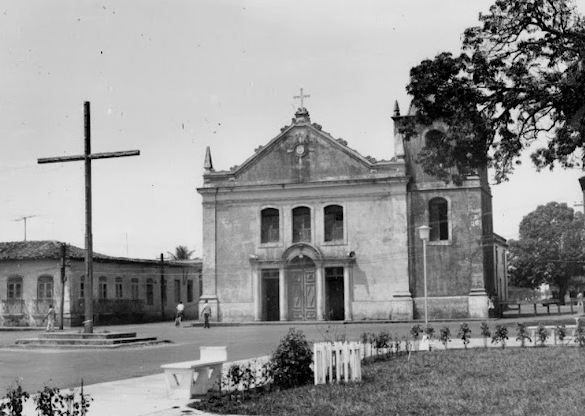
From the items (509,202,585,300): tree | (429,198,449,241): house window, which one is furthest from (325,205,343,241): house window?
(509,202,585,300): tree

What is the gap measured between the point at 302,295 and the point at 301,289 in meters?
0.30

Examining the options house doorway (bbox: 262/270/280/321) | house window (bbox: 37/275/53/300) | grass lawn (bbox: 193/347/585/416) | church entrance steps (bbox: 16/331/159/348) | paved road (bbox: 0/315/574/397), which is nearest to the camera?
grass lawn (bbox: 193/347/585/416)

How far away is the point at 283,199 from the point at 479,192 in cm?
972

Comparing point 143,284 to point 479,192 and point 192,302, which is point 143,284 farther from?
point 479,192

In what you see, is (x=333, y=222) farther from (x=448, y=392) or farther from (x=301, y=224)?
(x=448, y=392)

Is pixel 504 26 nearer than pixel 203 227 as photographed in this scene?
Yes

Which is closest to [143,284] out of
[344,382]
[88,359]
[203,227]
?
[203,227]

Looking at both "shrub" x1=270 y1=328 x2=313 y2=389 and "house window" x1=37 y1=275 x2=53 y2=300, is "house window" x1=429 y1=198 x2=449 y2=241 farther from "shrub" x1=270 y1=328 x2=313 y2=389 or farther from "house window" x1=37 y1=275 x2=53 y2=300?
"shrub" x1=270 y1=328 x2=313 y2=389

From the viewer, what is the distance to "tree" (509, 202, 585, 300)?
231 ft

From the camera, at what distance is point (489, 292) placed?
130 feet

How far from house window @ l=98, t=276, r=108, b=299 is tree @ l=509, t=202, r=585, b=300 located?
39455mm

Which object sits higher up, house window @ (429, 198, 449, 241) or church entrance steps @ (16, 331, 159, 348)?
house window @ (429, 198, 449, 241)

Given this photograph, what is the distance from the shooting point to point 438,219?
3897cm

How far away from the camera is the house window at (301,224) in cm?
4022
